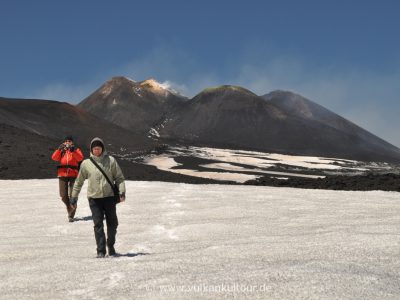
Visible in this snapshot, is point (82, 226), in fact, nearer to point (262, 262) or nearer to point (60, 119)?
point (262, 262)

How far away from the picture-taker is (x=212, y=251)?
8133 millimetres

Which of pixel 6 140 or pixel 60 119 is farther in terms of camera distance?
pixel 60 119

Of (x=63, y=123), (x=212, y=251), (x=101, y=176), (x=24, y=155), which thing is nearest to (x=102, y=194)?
(x=101, y=176)

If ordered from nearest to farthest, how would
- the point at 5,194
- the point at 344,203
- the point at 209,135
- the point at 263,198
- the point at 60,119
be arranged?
the point at 344,203
the point at 263,198
the point at 5,194
the point at 60,119
the point at 209,135

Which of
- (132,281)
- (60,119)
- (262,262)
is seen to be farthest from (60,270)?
(60,119)

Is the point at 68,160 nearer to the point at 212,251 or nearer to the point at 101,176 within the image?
the point at 101,176

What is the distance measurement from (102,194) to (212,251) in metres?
1.75

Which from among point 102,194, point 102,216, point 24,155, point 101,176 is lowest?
point 102,216

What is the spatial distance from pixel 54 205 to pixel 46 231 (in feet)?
16.0

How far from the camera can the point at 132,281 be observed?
6145 millimetres

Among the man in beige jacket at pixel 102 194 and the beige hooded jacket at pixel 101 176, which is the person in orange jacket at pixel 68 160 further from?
the man in beige jacket at pixel 102 194

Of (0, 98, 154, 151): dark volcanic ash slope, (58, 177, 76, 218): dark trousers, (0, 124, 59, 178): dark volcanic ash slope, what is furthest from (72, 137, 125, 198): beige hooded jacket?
(0, 98, 154, 151): dark volcanic ash slope

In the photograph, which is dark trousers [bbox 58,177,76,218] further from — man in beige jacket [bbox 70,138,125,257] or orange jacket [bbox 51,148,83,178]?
man in beige jacket [bbox 70,138,125,257]

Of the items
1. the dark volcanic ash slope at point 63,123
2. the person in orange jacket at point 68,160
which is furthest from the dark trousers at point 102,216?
the dark volcanic ash slope at point 63,123
